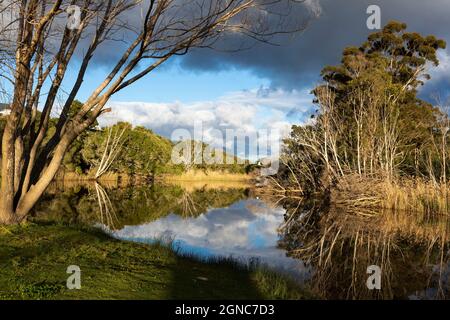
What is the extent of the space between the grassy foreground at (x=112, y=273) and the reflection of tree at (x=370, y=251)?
1.78 meters

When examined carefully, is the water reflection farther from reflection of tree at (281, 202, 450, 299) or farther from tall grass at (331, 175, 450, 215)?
tall grass at (331, 175, 450, 215)

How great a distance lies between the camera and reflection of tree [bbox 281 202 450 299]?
857 centimetres

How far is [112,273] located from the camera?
6.57m

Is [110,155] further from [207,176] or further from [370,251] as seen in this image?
[370,251]

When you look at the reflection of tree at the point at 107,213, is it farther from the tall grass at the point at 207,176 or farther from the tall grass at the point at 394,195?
the tall grass at the point at 207,176

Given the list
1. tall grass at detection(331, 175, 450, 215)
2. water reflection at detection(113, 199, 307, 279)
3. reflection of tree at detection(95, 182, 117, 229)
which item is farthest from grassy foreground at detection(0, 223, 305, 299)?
tall grass at detection(331, 175, 450, 215)

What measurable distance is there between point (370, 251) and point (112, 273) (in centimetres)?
788

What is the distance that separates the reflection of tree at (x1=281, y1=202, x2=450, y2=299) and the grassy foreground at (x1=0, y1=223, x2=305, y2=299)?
5.84 ft

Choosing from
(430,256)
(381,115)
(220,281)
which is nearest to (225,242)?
(430,256)

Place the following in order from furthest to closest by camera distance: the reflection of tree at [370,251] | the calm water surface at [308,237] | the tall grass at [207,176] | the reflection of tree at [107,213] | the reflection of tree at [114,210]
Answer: the tall grass at [207,176] → the reflection of tree at [114,210] → the reflection of tree at [107,213] → the calm water surface at [308,237] → the reflection of tree at [370,251]

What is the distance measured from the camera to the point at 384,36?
110 ft

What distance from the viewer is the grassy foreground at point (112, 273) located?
5.60m

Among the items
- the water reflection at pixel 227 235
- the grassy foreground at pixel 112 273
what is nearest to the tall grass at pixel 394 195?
the water reflection at pixel 227 235
